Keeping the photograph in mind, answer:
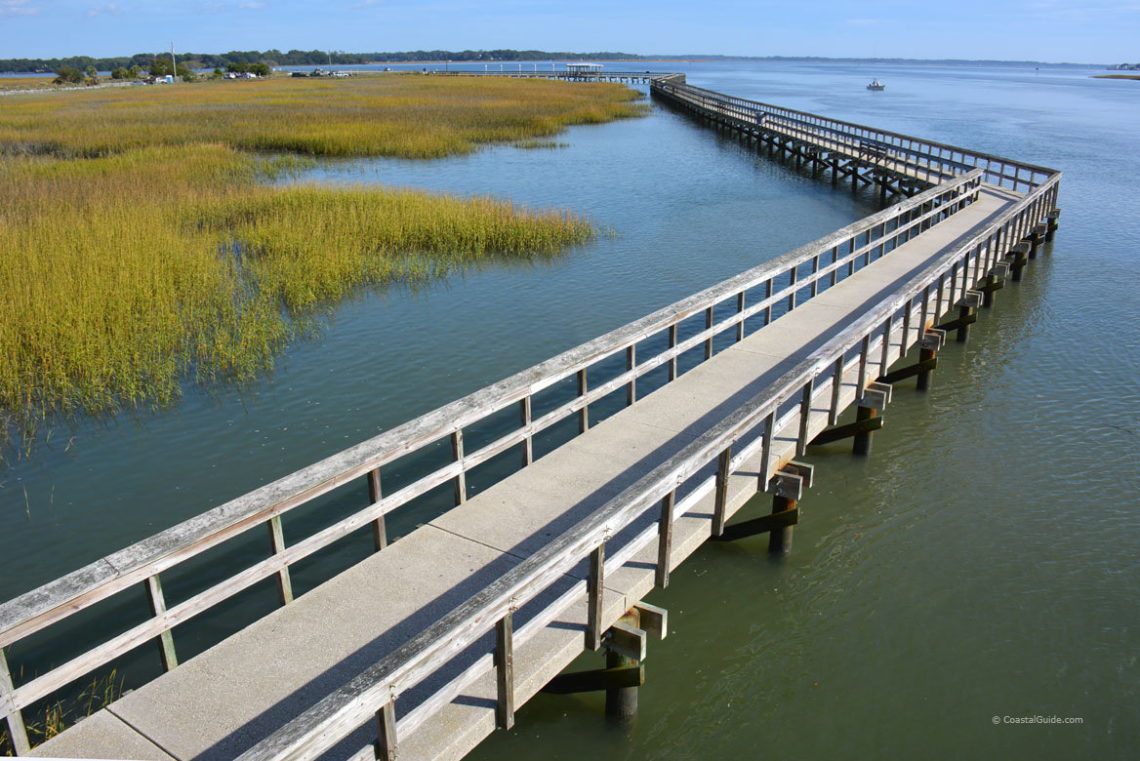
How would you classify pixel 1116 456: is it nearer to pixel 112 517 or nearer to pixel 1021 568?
pixel 1021 568

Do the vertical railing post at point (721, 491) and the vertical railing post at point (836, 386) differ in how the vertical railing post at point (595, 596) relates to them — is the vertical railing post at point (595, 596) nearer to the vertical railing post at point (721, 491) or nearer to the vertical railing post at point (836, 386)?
the vertical railing post at point (721, 491)

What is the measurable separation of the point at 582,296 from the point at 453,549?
1190 cm

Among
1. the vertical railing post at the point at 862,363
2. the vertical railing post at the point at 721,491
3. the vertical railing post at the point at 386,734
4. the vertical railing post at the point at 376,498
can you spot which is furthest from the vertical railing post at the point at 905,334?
the vertical railing post at the point at 386,734

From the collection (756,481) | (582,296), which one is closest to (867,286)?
(582,296)

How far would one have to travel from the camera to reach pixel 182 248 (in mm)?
17609

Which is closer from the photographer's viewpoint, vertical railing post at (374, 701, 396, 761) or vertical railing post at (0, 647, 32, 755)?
vertical railing post at (374, 701, 396, 761)

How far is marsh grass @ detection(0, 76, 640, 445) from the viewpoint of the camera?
41.4ft

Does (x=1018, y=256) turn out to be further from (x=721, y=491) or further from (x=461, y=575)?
(x=461, y=575)

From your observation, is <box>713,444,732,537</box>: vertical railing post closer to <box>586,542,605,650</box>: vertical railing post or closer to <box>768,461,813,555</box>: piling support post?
<box>768,461,813,555</box>: piling support post

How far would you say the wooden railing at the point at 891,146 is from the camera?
25.8 metres

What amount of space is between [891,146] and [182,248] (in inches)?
962

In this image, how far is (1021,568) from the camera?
8.32m

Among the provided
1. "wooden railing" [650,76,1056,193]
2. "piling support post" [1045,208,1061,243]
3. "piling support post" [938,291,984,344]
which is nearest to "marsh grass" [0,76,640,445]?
"piling support post" [938,291,984,344]

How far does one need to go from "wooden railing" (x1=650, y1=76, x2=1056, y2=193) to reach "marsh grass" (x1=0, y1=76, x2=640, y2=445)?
12531mm
